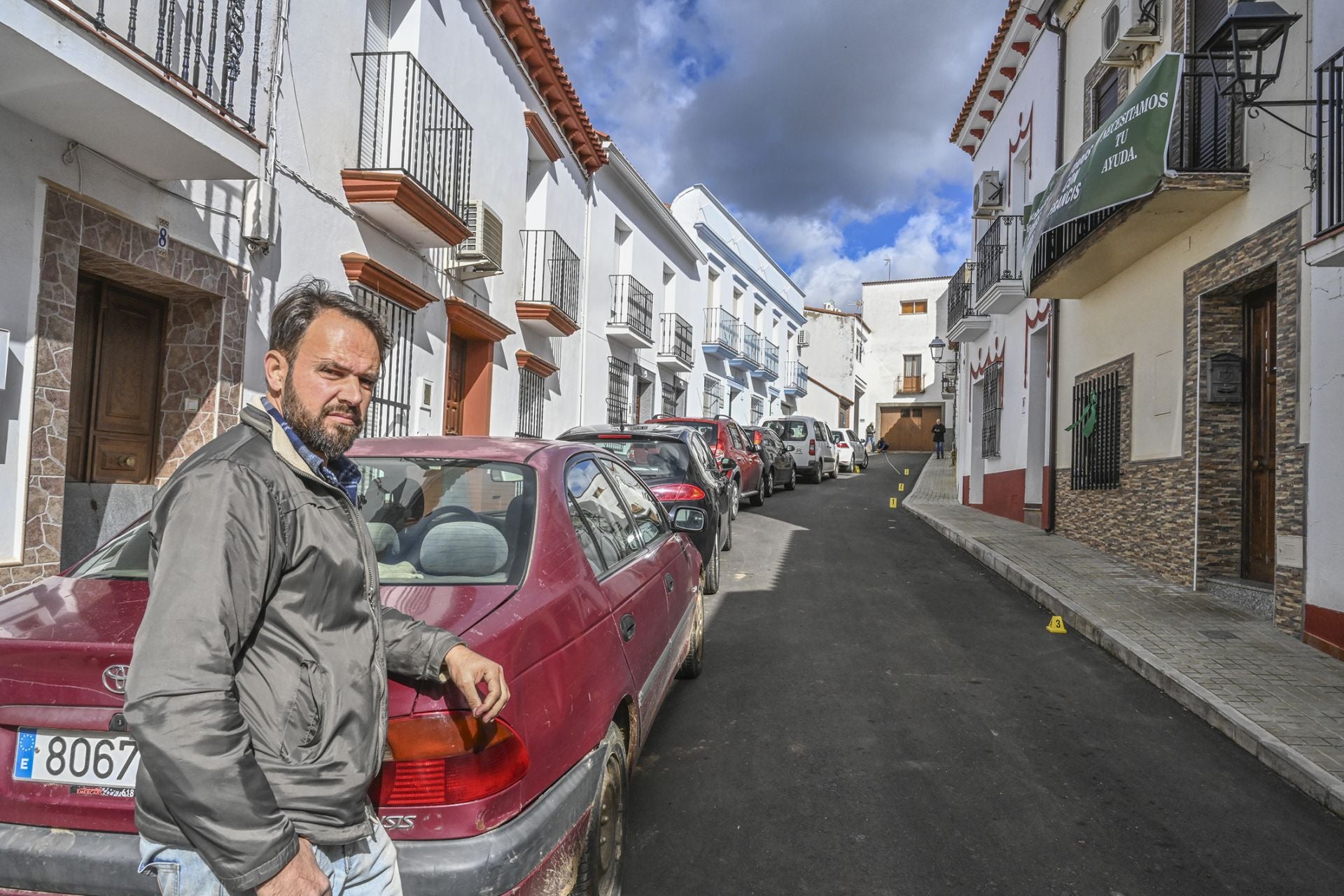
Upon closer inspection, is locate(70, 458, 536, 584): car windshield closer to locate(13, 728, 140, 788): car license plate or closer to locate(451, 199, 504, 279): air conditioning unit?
locate(13, 728, 140, 788): car license plate

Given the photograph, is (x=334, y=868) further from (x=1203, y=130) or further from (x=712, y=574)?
(x=1203, y=130)

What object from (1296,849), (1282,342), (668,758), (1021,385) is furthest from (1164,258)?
(668,758)

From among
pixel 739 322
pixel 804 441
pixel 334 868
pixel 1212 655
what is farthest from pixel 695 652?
pixel 739 322

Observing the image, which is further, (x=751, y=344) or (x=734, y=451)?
(x=751, y=344)

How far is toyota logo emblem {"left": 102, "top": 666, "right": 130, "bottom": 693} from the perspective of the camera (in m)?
1.72

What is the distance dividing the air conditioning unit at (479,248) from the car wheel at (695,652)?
245 inches

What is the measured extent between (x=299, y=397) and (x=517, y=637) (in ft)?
2.75

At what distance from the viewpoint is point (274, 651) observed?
1395mm

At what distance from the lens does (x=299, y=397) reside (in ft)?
5.26

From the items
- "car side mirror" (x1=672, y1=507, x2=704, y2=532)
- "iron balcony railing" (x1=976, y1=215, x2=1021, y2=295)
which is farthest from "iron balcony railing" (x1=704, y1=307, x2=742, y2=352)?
"car side mirror" (x1=672, y1=507, x2=704, y2=532)

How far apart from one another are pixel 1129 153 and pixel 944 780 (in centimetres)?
667

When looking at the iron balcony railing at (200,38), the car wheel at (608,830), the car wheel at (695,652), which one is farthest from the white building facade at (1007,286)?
the car wheel at (608,830)

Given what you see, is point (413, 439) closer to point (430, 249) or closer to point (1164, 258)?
point (430, 249)

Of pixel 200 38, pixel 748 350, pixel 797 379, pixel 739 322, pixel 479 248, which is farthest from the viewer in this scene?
pixel 797 379
